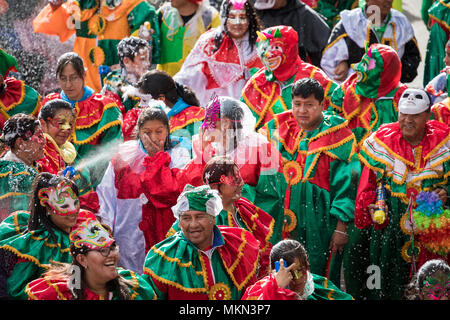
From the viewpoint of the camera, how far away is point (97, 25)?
10414mm

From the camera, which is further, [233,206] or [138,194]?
[138,194]

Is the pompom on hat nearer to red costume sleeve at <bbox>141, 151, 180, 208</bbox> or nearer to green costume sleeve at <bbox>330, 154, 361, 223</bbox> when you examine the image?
red costume sleeve at <bbox>141, 151, 180, 208</bbox>

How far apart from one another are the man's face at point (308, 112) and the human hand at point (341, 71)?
199 centimetres

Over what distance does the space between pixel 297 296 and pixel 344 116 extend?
291cm

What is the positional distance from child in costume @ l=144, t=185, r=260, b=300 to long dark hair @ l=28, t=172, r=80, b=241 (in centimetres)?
72

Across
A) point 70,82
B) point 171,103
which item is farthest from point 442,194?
point 70,82

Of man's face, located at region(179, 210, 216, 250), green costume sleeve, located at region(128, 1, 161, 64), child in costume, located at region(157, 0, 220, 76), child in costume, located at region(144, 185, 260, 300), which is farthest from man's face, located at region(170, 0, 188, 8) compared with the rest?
man's face, located at region(179, 210, 216, 250)

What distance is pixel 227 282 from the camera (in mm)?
6113

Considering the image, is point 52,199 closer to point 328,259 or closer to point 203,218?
point 203,218

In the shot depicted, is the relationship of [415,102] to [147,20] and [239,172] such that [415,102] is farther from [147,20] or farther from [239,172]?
[147,20]

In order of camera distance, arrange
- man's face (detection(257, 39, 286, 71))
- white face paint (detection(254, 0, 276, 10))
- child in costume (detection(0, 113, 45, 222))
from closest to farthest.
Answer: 1. child in costume (detection(0, 113, 45, 222))
2. man's face (detection(257, 39, 286, 71))
3. white face paint (detection(254, 0, 276, 10))

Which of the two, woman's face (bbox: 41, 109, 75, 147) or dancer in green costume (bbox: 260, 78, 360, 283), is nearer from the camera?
dancer in green costume (bbox: 260, 78, 360, 283)

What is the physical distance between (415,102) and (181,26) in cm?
367

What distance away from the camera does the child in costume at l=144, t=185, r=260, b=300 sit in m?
5.96
